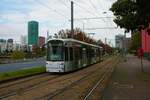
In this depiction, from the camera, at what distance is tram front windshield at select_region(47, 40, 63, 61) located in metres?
33.1

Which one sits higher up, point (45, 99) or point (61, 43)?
point (61, 43)

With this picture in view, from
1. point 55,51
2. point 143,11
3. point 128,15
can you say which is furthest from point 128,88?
point 128,15

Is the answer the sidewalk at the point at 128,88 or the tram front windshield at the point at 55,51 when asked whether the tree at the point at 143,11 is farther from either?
the tram front windshield at the point at 55,51

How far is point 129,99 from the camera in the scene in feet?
51.3

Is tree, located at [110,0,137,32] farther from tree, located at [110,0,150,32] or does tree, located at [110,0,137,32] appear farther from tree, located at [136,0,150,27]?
tree, located at [136,0,150,27]

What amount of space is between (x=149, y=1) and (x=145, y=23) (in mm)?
5612

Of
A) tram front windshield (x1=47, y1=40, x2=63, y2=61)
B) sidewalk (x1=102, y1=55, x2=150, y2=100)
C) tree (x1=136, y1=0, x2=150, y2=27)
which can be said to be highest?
tree (x1=136, y1=0, x2=150, y2=27)

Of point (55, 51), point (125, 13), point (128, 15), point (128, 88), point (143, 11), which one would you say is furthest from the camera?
point (125, 13)

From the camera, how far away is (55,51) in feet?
109

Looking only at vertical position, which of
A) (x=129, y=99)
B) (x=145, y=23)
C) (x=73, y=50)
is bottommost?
(x=129, y=99)

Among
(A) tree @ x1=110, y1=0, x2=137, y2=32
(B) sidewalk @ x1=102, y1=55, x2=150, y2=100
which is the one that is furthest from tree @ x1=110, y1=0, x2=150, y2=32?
(B) sidewalk @ x1=102, y1=55, x2=150, y2=100

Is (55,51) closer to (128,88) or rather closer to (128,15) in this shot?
(128,15)

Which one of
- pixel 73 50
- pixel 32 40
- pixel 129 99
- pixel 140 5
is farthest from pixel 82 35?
pixel 129 99

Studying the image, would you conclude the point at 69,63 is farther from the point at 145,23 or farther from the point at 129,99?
the point at 129,99
